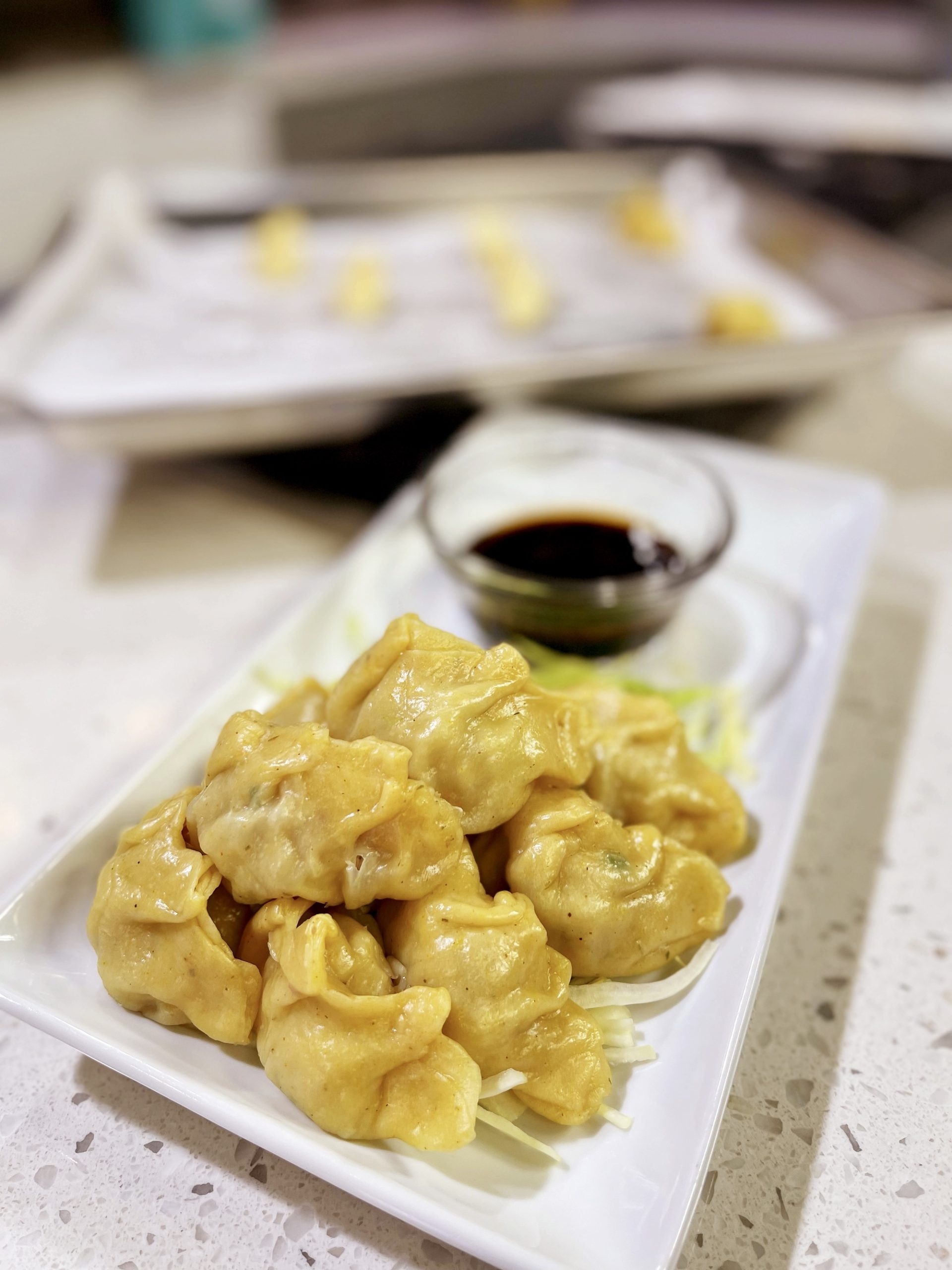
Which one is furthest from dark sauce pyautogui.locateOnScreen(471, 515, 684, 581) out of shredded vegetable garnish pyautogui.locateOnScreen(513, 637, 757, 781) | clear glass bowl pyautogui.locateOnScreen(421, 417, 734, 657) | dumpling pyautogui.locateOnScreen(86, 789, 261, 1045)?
dumpling pyautogui.locateOnScreen(86, 789, 261, 1045)

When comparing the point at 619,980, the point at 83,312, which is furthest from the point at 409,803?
the point at 83,312

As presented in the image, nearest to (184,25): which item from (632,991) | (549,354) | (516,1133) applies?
(549,354)

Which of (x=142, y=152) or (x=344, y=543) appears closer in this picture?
(x=344, y=543)

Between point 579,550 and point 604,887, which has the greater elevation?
point 604,887

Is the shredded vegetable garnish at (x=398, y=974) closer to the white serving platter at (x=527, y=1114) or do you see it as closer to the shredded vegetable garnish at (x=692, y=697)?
the white serving platter at (x=527, y=1114)

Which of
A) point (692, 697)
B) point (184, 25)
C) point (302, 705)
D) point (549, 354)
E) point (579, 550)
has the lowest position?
point (692, 697)

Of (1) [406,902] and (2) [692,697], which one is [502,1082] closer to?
(1) [406,902]

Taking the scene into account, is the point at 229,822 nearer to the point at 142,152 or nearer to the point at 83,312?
the point at 83,312

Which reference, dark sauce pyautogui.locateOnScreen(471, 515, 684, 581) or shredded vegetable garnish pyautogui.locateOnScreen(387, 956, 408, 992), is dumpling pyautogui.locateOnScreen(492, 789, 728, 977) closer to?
shredded vegetable garnish pyautogui.locateOnScreen(387, 956, 408, 992)
